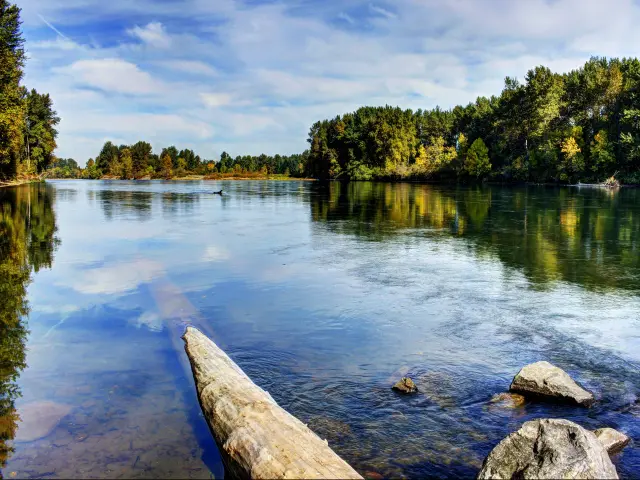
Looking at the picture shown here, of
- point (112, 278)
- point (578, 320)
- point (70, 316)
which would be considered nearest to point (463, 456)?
point (578, 320)

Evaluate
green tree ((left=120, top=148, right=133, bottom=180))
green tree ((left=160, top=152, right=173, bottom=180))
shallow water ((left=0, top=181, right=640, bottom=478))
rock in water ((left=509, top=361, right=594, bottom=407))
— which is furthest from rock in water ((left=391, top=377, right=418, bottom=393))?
green tree ((left=120, top=148, right=133, bottom=180))

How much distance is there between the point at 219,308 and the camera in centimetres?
1295

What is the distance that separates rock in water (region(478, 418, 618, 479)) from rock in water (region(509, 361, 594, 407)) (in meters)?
2.48

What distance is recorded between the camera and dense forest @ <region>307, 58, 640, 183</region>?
78.8 meters

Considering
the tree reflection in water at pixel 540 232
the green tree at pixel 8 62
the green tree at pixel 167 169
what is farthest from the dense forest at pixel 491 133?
the green tree at pixel 167 169

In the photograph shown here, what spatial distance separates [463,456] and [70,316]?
31.5 feet

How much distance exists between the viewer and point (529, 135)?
9406cm

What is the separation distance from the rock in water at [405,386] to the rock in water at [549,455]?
2728 mm

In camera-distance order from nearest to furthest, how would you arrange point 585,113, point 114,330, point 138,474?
point 138,474 < point 114,330 < point 585,113

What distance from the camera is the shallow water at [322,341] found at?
22.2 feet

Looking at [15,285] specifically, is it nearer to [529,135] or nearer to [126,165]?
[529,135]

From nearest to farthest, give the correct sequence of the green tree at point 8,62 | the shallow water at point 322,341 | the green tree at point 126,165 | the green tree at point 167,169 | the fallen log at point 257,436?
the fallen log at point 257,436 < the shallow water at point 322,341 < the green tree at point 8,62 < the green tree at point 126,165 < the green tree at point 167,169

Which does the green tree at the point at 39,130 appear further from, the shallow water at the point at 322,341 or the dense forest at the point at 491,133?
the shallow water at the point at 322,341

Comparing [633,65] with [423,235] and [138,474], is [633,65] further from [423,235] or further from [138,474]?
[138,474]
